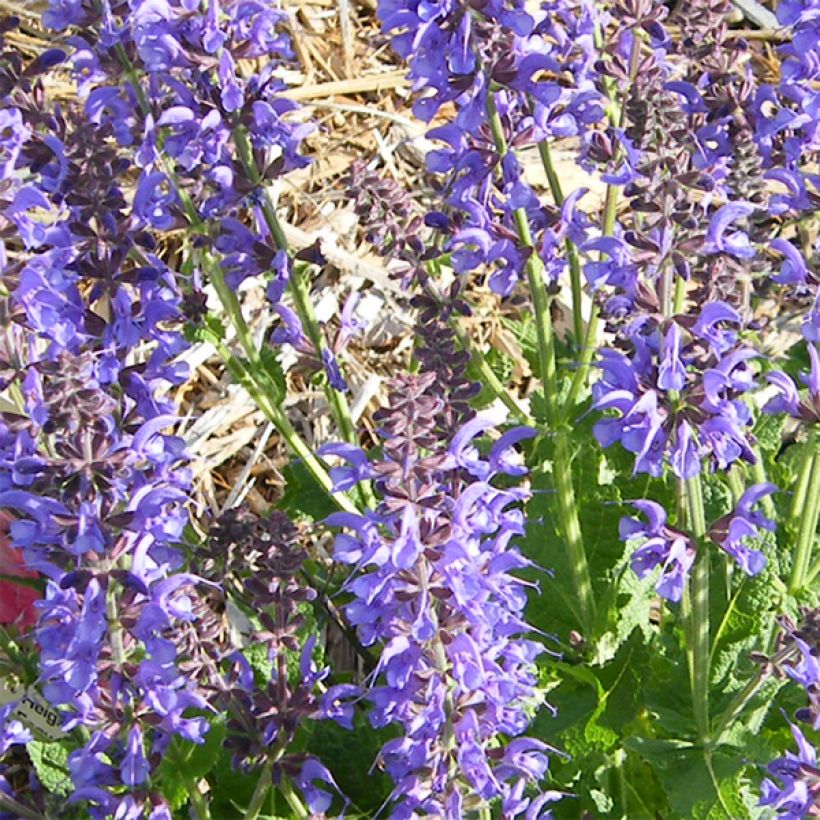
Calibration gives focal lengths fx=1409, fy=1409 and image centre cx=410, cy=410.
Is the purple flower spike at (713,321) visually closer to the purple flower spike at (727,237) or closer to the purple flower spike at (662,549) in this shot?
the purple flower spike at (727,237)

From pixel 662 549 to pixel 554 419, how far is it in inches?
21.5

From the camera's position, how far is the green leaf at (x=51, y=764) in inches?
110

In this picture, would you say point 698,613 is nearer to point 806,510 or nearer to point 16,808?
point 806,510

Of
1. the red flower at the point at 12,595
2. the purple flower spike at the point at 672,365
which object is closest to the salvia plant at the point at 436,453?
the purple flower spike at the point at 672,365

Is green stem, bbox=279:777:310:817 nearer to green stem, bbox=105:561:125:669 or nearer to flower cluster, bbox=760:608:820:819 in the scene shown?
green stem, bbox=105:561:125:669

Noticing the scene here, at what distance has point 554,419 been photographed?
2.82 m

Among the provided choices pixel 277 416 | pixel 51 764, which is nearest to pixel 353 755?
pixel 51 764

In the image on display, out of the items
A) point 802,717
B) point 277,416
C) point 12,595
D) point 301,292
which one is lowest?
point 12,595

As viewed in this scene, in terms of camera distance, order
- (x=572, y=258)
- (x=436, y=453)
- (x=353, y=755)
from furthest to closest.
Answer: (x=353, y=755), (x=572, y=258), (x=436, y=453)

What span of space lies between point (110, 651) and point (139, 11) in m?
1.05

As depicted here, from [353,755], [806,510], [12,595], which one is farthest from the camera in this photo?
[12,595]

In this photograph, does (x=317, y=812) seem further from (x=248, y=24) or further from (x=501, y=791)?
(x=248, y=24)

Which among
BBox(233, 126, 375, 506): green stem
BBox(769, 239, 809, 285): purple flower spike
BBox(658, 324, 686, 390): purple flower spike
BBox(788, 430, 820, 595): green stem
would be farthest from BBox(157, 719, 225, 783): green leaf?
BBox(769, 239, 809, 285): purple flower spike

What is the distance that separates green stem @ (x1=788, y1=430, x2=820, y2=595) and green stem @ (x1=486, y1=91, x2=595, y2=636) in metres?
0.42
